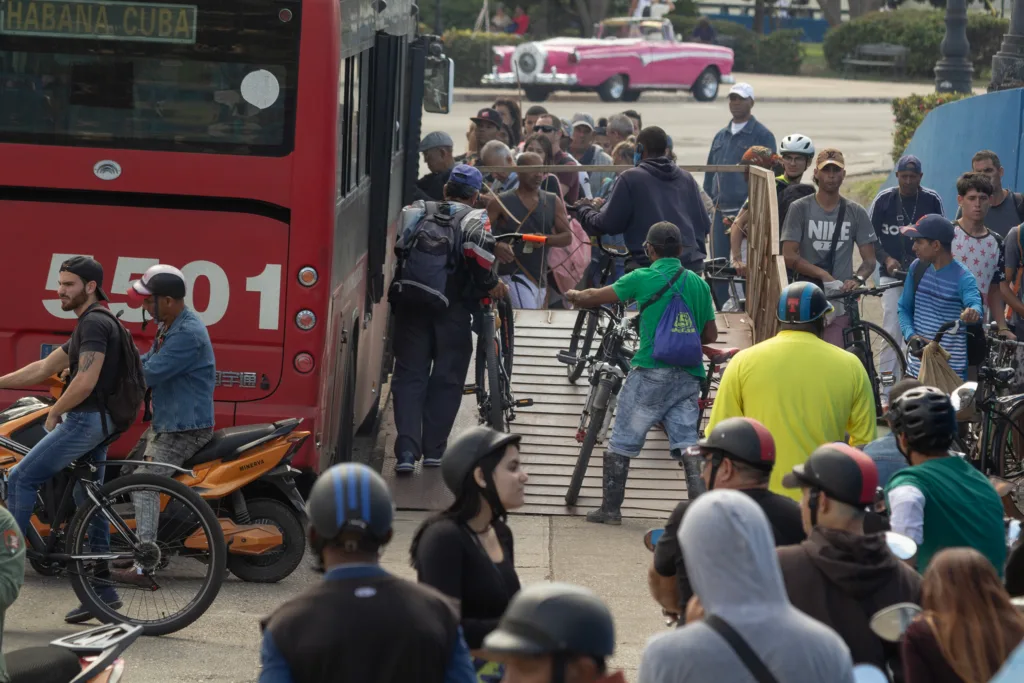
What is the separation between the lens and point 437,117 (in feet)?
123

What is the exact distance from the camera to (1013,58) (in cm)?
1764

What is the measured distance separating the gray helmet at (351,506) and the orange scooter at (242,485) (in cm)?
404

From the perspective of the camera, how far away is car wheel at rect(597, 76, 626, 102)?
41.4m

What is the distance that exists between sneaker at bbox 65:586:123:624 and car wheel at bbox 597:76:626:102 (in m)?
34.5

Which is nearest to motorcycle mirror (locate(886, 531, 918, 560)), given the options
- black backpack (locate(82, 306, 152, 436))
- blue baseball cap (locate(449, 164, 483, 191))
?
black backpack (locate(82, 306, 152, 436))

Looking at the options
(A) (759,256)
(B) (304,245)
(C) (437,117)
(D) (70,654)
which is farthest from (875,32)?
(D) (70,654)

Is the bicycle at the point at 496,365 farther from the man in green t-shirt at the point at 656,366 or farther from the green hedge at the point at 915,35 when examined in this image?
the green hedge at the point at 915,35

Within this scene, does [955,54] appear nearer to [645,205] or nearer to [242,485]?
[645,205]

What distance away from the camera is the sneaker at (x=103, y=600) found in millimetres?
7797

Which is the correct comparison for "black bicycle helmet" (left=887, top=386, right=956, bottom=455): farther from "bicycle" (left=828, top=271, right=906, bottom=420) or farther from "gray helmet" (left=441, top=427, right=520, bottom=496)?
"bicycle" (left=828, top=271, right=906, bottom=420)

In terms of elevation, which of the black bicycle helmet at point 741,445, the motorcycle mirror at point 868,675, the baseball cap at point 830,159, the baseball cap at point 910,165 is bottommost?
the motorcycle mirror at point 868,675

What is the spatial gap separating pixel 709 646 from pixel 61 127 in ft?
19.7

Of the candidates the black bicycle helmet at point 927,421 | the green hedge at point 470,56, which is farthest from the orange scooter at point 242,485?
the green hedge at point 470,56

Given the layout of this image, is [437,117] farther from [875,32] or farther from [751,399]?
[751,399]
